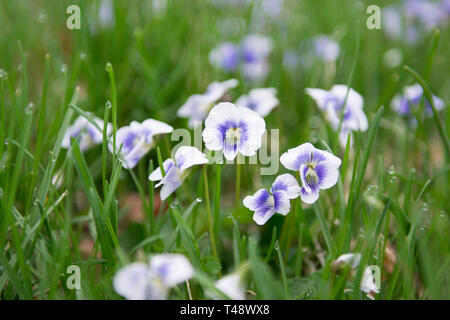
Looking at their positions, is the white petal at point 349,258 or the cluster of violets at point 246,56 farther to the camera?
the cluster of violets at point 246,56

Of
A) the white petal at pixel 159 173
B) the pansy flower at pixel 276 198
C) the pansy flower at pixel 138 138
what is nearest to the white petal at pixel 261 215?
the pansy flower at pixel 276 198

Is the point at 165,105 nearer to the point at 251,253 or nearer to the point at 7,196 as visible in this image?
the point at 7,196

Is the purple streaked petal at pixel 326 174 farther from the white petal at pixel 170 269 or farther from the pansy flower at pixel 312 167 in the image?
the white petal at pixel 170 269

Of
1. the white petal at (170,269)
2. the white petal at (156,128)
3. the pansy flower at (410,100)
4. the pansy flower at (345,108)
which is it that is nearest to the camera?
the white petal at (170,269)

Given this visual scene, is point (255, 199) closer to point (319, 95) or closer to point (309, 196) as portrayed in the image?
point (309, 196)

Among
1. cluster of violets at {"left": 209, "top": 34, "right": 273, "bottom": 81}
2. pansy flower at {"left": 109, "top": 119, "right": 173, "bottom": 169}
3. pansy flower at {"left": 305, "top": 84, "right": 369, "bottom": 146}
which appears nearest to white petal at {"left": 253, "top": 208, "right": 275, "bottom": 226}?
pansy flower at {"left": 109, "top": 119, "right": 173, "bottom": 169}

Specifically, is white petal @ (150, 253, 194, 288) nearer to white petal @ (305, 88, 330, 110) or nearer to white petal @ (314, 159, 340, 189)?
white petal @ (314, 159, 340, 189)
